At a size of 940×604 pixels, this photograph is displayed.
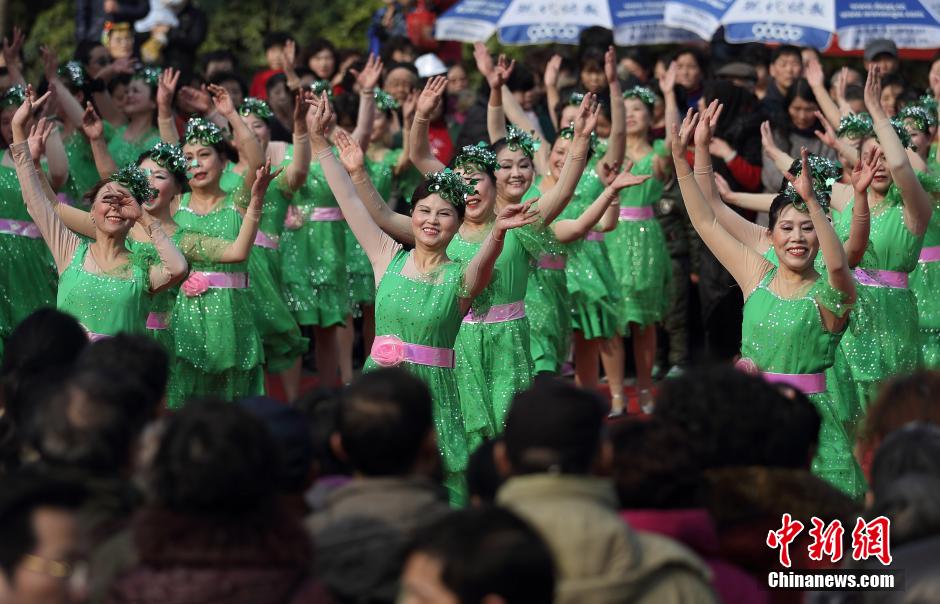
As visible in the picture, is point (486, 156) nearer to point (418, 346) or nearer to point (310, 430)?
point (418, 346)

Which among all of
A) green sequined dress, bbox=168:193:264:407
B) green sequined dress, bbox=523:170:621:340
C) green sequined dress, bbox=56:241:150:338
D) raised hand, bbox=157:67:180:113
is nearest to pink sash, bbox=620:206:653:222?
green sequined dress, bbox=523:170:621:340

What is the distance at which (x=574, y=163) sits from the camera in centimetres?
774

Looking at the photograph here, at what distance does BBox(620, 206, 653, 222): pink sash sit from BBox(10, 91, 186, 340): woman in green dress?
3802 millimetres

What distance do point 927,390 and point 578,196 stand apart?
18.4 feet

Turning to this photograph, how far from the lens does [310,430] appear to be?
424 centimetres

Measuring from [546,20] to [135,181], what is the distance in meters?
5.43

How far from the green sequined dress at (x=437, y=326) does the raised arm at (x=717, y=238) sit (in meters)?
1.06

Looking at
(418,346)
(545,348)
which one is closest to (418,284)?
(418,346)

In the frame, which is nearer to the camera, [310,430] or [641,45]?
[310,430]

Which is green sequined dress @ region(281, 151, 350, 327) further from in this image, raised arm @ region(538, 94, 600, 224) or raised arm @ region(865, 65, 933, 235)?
raised arm @ region(865, 65, 933, 235)

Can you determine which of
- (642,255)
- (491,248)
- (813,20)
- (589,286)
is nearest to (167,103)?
(589,286)

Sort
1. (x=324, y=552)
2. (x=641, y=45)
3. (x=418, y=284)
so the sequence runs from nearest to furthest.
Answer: (x=324, y=552), (x=418, y=284), (x=641, y=45)

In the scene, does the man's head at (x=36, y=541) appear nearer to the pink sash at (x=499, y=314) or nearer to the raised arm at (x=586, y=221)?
the pink sash at (x=499, y=314)

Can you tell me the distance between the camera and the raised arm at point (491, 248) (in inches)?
253
